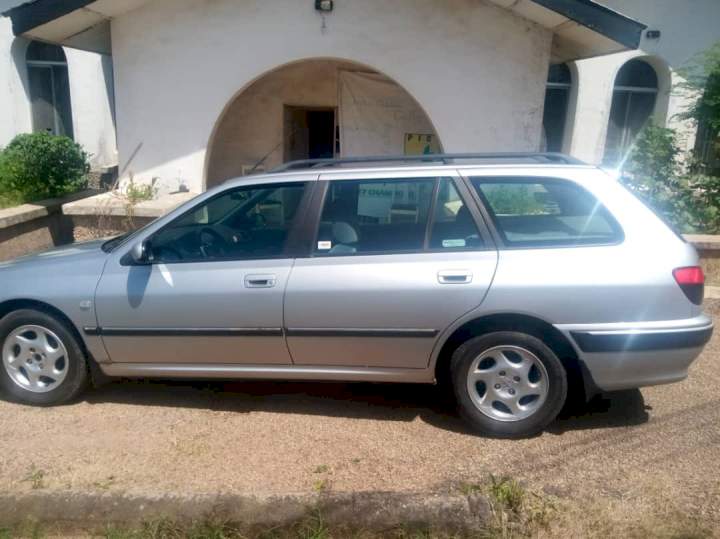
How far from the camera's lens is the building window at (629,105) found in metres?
10.4

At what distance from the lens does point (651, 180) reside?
23.9 feet

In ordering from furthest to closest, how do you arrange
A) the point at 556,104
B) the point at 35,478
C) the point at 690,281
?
the point at 556,104
the point at 690,281
the point at 35,478

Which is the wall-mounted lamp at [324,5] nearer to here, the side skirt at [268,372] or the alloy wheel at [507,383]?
the side skirt at [268,372]

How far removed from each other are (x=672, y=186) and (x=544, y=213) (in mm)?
3999

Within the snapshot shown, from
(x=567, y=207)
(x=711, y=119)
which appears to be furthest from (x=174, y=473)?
(x=711, y=119)

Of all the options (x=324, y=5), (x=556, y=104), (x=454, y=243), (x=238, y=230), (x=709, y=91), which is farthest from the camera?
(x=556, y=104)

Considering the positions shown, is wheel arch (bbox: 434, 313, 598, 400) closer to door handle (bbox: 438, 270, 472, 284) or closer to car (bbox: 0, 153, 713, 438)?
car (bbox: 0, 153, 713, 438)

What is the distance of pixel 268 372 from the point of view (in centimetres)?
402

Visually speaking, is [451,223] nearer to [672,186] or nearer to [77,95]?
[672,186]

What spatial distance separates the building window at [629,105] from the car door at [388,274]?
753 centimetres

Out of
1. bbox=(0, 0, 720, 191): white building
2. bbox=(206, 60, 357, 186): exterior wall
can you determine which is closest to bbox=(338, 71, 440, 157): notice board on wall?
bbox=(0, 0, 720, 191): white building

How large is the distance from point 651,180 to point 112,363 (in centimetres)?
611

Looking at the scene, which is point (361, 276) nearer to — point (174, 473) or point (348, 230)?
point (348, 230)

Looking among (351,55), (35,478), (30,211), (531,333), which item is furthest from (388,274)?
Result: (30,211)
